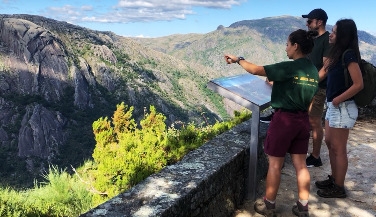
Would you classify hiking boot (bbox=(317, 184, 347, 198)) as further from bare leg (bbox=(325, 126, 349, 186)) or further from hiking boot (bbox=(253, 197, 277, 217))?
hiking boot (bbox=(253, 197, 277, 217))

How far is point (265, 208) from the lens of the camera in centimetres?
304

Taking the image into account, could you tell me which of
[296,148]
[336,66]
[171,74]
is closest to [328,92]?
[336,66]

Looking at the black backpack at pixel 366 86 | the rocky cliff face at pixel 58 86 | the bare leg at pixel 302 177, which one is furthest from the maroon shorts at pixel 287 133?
the rocky cliff face at pixel 58 86

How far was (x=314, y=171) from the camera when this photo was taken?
167 inches

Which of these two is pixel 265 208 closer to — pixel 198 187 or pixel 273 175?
pixel 273 175

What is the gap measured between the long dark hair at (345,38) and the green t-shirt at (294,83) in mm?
578

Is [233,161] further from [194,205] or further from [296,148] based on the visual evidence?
[194,205]

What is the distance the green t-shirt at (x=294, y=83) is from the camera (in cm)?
271

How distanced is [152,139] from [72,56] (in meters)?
147

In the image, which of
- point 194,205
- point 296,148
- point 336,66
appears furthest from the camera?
point 336,66

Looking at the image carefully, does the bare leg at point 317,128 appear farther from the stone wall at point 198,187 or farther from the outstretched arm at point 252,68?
the outstretched arm at point 252,68

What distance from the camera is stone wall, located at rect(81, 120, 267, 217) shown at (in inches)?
86.2

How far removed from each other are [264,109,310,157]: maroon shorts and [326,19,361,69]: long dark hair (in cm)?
77

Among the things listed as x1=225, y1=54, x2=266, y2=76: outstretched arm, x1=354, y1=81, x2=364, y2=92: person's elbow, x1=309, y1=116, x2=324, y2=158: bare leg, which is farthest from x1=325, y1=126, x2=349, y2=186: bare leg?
x1=225, y1=54, x2=266, y2=76: outstretched arm
